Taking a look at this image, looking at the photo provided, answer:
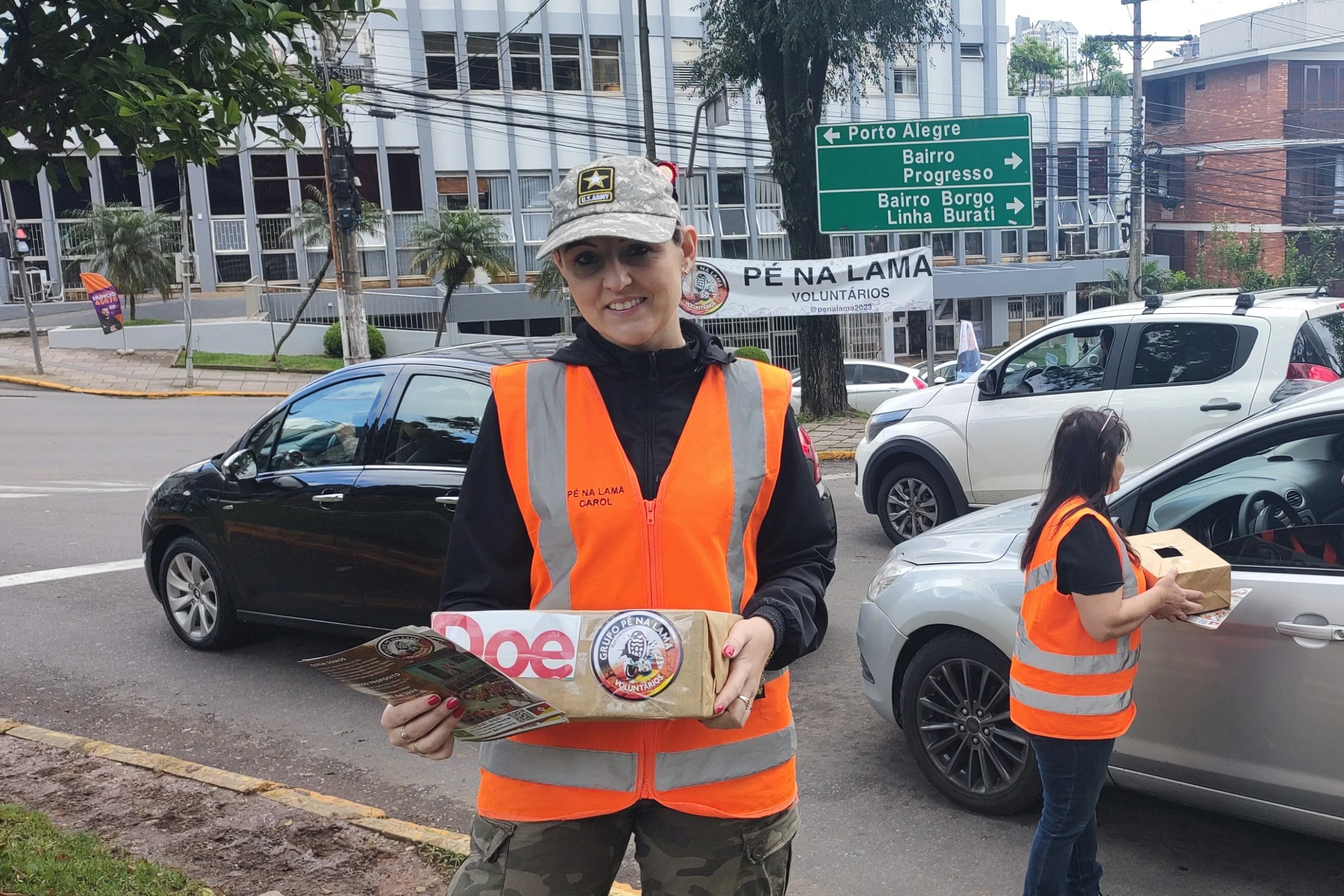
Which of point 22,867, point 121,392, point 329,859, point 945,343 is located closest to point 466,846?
point 329,859

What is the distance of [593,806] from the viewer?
7.04 ft

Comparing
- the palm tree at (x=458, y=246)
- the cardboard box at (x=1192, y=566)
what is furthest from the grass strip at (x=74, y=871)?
the palm tree at (x=458, y=246)

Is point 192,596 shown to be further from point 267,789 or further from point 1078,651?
point 1078,651

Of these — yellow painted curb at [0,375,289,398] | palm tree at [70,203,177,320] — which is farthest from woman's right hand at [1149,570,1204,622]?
palm tree at [70,203,177,320]

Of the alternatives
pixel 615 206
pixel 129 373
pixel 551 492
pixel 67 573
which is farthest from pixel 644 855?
pixel 129 373

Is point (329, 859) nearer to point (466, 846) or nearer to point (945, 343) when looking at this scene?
point (466, 846)

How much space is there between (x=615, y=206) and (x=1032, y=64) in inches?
2673

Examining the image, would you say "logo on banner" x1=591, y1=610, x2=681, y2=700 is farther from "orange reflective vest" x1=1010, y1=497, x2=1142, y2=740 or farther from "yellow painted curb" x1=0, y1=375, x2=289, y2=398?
"yellow painted curb" x1=0, y1=375, x2=289, y2=398

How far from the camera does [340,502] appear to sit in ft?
20.5

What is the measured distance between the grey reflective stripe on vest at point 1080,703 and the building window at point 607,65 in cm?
3383

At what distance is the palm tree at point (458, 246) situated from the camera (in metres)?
28.9

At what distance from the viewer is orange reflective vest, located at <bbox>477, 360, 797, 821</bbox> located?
2123mm

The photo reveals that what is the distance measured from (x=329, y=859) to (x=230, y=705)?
97.3 inches

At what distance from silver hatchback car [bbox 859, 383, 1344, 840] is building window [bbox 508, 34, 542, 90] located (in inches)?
1253
